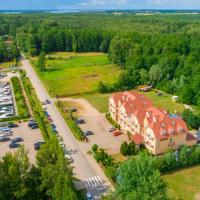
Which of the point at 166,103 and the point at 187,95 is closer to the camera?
the point at 187,95

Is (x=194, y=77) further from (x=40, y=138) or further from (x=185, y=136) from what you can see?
(x=40, y=138)

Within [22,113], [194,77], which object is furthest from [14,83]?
[194,77]

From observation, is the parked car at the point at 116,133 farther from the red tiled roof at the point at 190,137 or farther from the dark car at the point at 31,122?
the dark car at the point at 31,122

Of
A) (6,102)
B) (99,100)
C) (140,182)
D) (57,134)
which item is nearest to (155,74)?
(99,100)

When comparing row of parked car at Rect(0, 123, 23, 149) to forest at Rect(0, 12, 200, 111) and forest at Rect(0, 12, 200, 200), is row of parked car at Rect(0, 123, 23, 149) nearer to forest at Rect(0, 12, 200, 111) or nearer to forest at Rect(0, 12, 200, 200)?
forest at Rect(0, 12, 200, 200)

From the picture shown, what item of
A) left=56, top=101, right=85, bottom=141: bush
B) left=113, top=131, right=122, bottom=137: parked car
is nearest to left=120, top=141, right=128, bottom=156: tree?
left=113, top=131, right=122, bottom=137: parked car

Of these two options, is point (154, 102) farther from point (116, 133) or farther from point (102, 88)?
point (116, 133)
